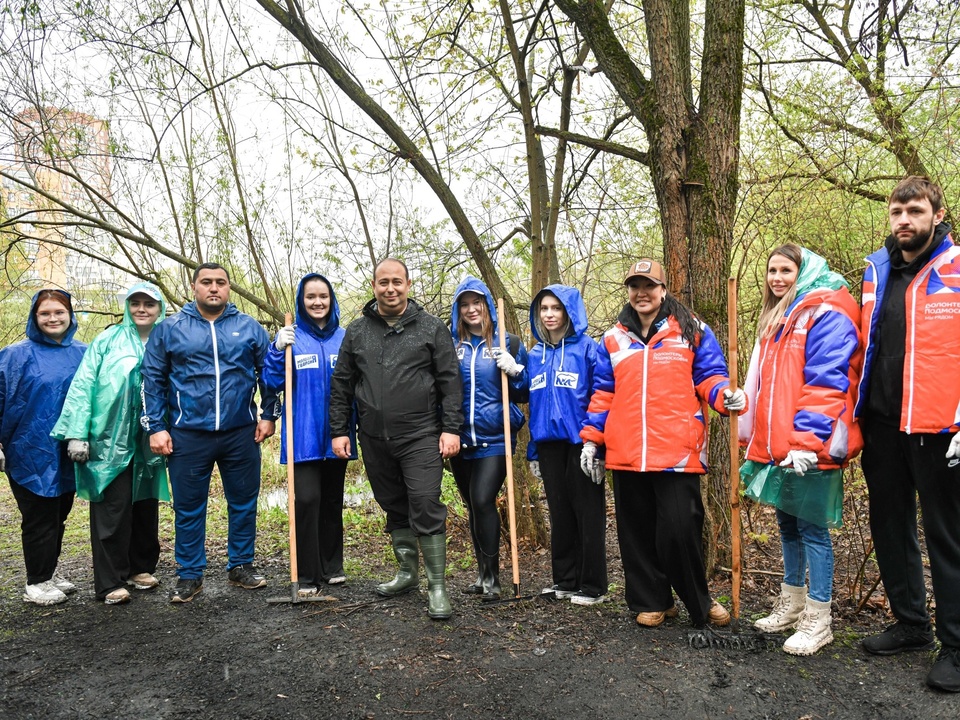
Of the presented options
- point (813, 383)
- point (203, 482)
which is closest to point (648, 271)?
point (813, 383)

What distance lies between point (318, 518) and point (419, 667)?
1.51 metres

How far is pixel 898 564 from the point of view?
3355 mm

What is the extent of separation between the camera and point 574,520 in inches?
169

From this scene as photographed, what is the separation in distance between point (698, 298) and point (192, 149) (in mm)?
6166

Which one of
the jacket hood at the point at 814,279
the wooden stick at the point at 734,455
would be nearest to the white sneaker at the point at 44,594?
the wooden stick at the point at 734,455

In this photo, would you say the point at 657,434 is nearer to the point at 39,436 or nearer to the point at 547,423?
the point at 547,423

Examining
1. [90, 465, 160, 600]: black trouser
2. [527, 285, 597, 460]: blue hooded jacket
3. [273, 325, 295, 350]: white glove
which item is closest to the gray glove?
[527, 285, 597, 460]: blue hooded jacket

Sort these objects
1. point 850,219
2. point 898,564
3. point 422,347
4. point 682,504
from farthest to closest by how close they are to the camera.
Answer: point 850,219 → point 422,347 → point 682,504 → point 898,564

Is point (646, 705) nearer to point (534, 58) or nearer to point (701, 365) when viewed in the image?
point (701, 365)

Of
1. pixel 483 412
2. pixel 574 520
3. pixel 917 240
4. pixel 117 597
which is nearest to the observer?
pixel 917 240

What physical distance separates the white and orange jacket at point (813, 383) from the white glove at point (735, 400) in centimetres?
11

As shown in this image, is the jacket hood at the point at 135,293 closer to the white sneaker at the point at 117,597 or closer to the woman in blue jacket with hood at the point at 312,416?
the woman in blue jacket with hood at the point at 312,416

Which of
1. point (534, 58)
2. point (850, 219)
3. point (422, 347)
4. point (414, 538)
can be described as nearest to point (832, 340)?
point (422, 347)

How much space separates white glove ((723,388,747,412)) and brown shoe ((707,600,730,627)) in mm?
1141
